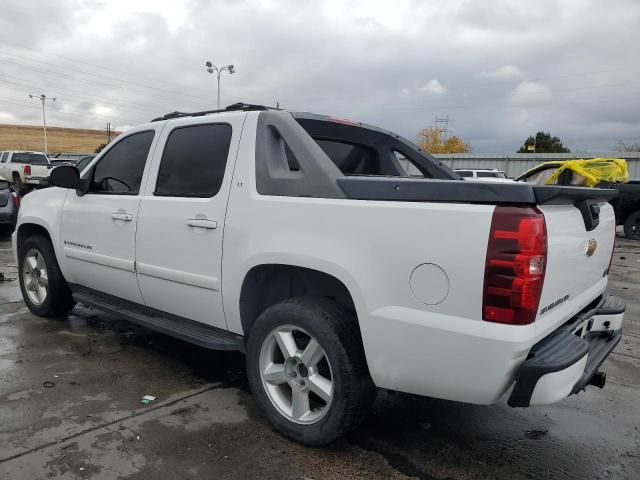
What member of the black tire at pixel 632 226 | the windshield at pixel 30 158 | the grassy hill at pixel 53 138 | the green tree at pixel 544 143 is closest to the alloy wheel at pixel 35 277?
the black tire at pixel 632 226

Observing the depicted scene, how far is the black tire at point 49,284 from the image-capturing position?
487 cm

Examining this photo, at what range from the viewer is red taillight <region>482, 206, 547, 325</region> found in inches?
84.9

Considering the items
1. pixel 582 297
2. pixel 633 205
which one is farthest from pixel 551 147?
pixel 582 297

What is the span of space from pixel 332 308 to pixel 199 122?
168 centimetres

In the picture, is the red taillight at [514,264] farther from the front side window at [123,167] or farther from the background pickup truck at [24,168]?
the background pickup truck at [24,168]

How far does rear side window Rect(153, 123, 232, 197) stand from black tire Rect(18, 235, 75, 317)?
183 cm

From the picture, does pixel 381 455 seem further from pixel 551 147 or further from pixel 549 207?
pixel 551 147

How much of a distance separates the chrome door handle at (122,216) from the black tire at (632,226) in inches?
509

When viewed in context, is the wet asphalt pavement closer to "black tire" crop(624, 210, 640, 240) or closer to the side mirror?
the side mirror

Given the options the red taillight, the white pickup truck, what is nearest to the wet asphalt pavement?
the white pickup truck

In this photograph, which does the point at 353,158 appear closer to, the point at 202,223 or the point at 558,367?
the point at 202,223

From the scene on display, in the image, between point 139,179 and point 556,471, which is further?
point 139,179

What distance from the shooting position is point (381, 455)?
2.88 m

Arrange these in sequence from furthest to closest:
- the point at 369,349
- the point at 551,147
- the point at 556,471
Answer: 1. the point at 551,147
2. the point at 556,471
3. the point at 369,349
